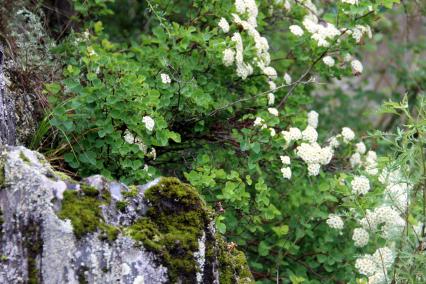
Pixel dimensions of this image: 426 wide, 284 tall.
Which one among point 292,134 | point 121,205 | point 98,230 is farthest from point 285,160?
point 98,230

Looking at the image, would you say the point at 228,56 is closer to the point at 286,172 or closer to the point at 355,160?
the point at 286,172

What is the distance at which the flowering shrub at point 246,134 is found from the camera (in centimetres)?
330

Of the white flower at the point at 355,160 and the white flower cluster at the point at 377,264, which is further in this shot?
the white flower at the point at 355,160

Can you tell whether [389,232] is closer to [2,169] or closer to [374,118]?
[2,169]

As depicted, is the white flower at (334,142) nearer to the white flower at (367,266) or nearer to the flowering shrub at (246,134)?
the flowering shrub at (246,134)

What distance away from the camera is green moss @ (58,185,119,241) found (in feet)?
8.08

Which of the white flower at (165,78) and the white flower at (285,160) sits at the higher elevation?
the white flower at (165,78)

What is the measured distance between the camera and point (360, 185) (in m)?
3.55

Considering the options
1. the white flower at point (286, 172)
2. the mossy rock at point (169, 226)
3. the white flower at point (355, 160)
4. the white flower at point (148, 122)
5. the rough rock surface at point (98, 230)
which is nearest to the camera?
the rough rock surface at point (98, 230)

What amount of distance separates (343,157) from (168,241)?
2.00m

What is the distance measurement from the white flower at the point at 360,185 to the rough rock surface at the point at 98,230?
43.0 inches

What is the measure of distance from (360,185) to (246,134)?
0.68 meters

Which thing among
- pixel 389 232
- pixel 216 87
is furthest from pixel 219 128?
pixel 389 232

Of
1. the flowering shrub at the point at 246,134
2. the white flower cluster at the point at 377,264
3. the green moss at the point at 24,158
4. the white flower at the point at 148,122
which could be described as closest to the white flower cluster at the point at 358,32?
the flowering shrub at the point at 246,134
